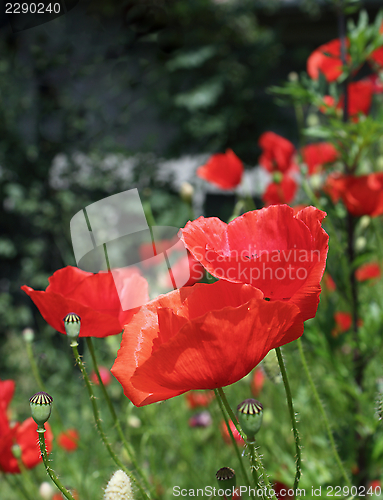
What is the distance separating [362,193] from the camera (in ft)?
2.21

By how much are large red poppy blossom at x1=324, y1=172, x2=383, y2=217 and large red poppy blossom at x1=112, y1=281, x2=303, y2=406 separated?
1.62ft

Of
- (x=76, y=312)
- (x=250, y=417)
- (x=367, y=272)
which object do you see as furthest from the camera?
(x=367, y=272)

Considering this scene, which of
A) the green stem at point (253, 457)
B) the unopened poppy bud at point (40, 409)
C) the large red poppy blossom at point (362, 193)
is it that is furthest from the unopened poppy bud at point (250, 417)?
the large red poppy blossom at point (362, 193)

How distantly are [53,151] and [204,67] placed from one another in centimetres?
130

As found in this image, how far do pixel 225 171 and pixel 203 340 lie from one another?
3.13 ft

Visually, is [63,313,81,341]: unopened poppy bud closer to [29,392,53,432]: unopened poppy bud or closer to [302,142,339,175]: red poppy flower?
[29,392,53,432]: unopened poppy bud

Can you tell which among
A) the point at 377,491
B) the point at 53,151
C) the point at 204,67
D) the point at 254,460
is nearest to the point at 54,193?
the point at 53,151

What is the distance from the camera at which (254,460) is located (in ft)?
0.78

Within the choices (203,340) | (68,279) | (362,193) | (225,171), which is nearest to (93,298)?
(68,279)

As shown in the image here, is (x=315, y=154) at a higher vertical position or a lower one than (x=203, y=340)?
lower

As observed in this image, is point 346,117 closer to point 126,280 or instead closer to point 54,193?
point 126,280

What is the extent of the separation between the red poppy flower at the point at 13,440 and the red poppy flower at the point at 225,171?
81 centimetres

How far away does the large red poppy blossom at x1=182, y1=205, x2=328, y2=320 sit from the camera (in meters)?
0.25

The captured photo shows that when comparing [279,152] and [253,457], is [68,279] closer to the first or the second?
[253,457]
